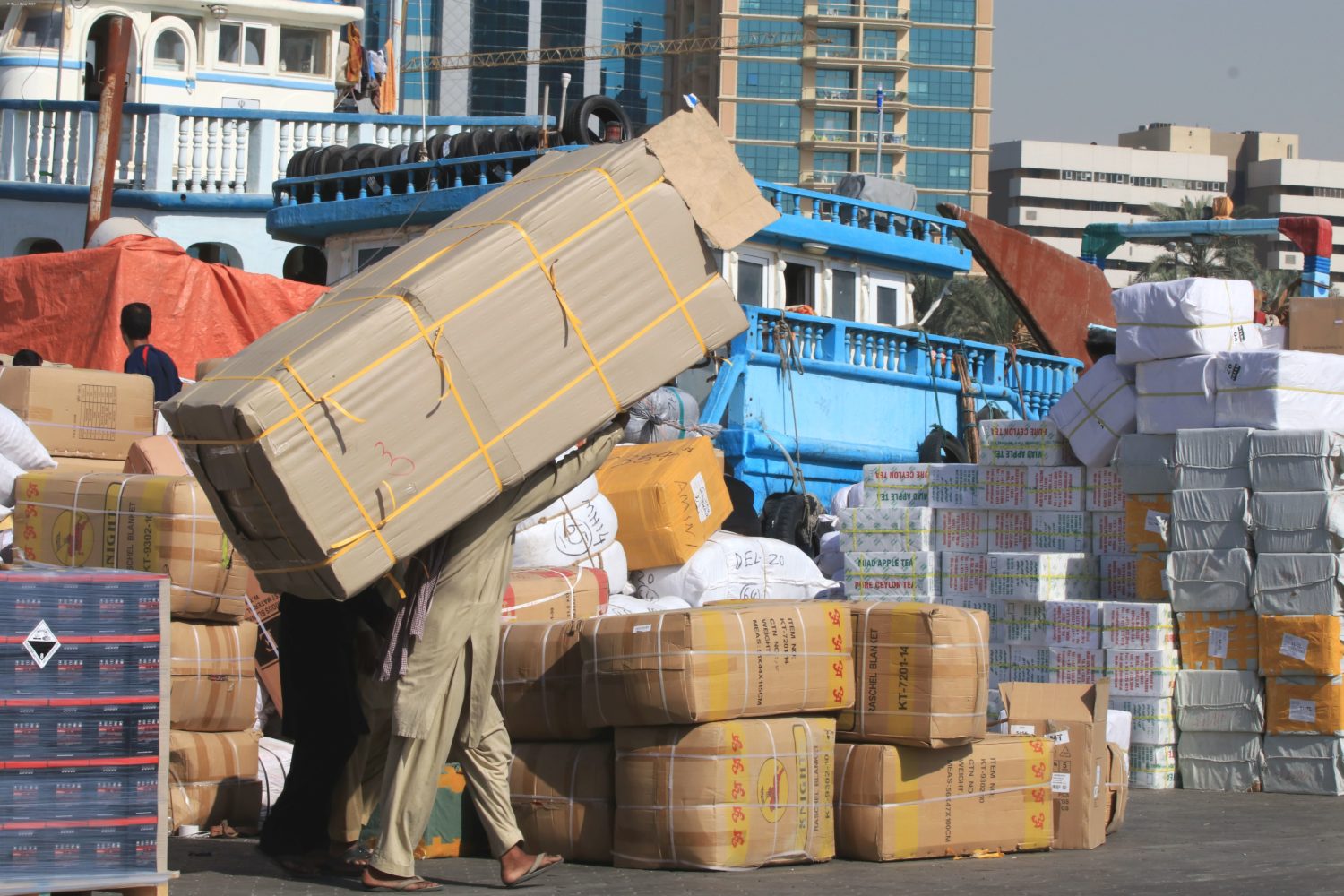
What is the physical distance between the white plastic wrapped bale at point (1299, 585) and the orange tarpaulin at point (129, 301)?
852 centimetres

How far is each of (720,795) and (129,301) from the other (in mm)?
10030

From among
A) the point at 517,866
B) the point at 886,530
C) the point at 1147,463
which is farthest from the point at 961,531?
the point at 517,866

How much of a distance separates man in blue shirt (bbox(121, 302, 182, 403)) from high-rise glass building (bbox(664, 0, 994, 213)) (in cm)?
10328

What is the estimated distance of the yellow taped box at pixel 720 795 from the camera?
6.47 m

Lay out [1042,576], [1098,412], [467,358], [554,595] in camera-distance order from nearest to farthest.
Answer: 1. [467,358]
2. [554,595]
3. [1042,576]
4. [1098,412]

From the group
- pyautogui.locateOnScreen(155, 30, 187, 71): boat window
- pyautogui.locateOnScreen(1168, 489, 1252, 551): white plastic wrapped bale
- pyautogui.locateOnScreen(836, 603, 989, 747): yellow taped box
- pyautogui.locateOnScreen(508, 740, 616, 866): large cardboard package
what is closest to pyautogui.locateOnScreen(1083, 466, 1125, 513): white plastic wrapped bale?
pyautogui.locateOnScreen(1168, 489, 1252, 551): white plastic wrapped bale

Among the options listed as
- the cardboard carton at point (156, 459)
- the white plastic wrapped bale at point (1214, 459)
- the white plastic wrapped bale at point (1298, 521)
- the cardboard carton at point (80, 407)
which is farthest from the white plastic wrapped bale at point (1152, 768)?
the cardboard carton at point (80, 407)

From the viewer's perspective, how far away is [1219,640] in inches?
392

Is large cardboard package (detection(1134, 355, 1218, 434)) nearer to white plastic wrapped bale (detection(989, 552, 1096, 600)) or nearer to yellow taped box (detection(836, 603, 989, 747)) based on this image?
white plastic wrapped bale (detection(989, 552, 1096, 600))

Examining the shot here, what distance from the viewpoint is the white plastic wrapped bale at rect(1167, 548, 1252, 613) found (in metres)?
9.85

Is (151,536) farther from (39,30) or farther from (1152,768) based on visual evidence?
(39,30)

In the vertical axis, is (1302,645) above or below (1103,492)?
below

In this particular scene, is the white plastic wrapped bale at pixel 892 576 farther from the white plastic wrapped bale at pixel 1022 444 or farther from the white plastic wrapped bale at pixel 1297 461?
the white plastic wrapped bale at pixel 1297 461

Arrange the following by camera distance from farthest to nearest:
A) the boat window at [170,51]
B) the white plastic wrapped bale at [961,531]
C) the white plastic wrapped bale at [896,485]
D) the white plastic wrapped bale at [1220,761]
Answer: the boat window at [170,51] → the white plastic wrapped bale at [896,485] → the white plastic wrapped bale at [961,531] → the white plastic wrapped bale at [1220,761]
